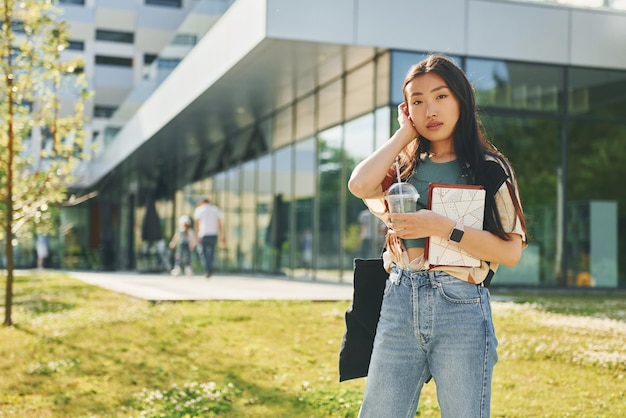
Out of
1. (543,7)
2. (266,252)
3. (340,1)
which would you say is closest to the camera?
(340,1)

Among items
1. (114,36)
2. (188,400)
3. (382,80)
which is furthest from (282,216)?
(114,36)

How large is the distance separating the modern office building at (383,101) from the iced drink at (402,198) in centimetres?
798

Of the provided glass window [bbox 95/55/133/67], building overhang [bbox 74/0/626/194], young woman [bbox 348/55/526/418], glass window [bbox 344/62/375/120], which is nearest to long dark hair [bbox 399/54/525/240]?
young woman [bbox 348/55/526/418]

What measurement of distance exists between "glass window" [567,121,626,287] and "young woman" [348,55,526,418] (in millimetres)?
13396

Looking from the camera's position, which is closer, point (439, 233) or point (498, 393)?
point (439, 233)

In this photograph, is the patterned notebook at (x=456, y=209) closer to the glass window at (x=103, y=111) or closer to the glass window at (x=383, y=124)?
the glass window at (x=383, y=124)

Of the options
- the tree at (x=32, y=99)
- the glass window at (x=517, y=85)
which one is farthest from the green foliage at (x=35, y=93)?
the glass window at (x=517, y=85)

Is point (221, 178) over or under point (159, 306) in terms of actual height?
over

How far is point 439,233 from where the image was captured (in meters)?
2.74

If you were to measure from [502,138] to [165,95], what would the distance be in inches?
393

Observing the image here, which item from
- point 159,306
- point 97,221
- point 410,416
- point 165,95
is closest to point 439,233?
point 410,416

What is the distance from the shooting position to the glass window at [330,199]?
17.0 m

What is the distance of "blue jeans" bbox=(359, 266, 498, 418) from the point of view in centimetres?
272

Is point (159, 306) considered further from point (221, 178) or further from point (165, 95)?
point (221, 178)
